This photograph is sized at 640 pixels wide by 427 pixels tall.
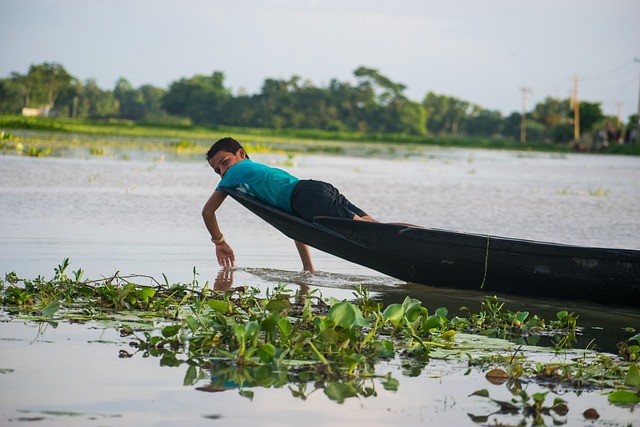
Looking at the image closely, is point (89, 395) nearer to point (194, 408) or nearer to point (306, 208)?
point (194, 408)

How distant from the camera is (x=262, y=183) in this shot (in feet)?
21.6

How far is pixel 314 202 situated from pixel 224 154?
786 mm

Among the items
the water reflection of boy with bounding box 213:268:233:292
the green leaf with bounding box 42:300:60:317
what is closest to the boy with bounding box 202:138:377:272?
the water reflection of boy with bounding box 213:268:233:292

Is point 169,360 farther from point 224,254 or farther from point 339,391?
point 224,254

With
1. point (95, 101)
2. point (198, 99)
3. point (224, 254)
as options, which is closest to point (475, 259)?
point (224, 254)

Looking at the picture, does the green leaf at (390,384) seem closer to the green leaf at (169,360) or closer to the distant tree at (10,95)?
the green leaf at (169,360)

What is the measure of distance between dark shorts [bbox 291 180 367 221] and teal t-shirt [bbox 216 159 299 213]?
0.21ft

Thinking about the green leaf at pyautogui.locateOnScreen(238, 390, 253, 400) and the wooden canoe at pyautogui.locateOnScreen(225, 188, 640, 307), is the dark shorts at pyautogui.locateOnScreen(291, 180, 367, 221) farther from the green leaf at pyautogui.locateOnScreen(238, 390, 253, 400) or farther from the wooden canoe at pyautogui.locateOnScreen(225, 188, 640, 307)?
the green leaf at pyautogui.locateOnScreen(238, 390, 253, 400)

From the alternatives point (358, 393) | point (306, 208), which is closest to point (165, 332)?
point (358, 393)

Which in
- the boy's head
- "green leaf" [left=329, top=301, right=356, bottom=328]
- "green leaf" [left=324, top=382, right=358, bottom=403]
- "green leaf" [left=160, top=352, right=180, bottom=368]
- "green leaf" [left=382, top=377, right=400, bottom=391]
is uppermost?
the boy's head

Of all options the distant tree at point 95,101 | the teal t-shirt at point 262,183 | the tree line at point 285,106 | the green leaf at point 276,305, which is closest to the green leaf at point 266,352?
the green leaf at point 276,305

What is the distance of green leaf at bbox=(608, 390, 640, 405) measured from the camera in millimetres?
3752

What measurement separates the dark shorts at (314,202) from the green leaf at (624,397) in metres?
3.02

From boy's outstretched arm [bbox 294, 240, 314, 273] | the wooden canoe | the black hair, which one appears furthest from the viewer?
boy's outstretched arm [bbox 294, 240, 314, 273]
